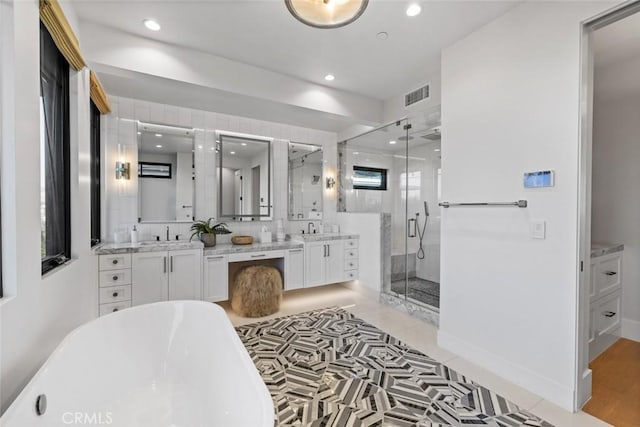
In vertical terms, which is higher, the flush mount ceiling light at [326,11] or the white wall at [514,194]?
the flush mount ceiling light at [326,11]

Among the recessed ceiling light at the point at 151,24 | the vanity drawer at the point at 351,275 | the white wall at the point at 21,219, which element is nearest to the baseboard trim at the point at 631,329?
the vanity drawer at the point at 351,275

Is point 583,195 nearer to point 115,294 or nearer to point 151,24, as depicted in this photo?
point 151,24

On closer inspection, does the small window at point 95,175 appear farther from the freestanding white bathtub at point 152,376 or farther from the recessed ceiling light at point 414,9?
the recessed ceiling light at point 414,9

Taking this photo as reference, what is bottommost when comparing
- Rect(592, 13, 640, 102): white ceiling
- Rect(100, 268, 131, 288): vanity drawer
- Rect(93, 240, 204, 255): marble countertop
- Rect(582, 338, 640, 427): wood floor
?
Rect(582, 338, 640, 427): wood floor

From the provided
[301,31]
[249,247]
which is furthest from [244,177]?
[301,31]

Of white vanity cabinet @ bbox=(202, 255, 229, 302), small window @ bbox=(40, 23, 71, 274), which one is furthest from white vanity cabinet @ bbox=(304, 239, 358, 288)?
small window @ bbox=(40, 23, 71, 274)

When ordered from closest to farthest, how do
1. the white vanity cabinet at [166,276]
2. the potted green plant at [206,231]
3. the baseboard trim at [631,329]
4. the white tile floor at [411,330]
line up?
the white tile floor at [411,330], the baseboard trim at [631,329], the white vanity cabinet at [166,276], the potted green plant at [206,231]

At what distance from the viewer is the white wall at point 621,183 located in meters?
2.67

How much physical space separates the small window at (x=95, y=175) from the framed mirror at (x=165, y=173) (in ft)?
1.26

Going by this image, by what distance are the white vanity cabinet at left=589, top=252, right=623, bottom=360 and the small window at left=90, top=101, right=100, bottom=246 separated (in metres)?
4.79

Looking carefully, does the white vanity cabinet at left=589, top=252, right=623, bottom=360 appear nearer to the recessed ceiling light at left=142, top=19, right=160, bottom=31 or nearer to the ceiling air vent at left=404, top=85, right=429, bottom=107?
the ceiling air vent at left=404, top=85, right=429, bottom=107

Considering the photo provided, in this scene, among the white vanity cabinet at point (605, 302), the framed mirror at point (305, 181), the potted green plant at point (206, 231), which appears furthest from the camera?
the framed mirror at point (305, 181)

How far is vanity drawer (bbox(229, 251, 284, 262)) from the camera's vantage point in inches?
130

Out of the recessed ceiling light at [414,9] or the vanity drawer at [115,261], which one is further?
the vanity drawer at [115,261]
